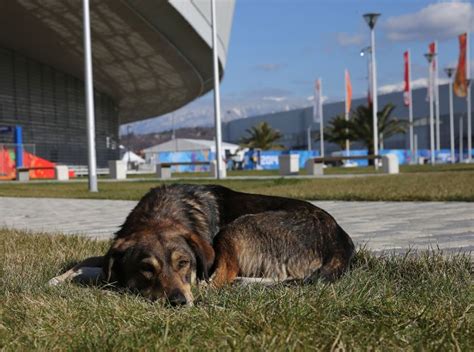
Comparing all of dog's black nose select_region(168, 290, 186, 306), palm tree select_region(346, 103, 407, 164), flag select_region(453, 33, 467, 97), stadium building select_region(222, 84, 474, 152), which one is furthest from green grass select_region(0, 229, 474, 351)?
stadium building select_region(222, 84, 474, 152)

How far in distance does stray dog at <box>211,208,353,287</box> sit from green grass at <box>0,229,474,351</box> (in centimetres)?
19

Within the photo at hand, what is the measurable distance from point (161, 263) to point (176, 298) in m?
0.32

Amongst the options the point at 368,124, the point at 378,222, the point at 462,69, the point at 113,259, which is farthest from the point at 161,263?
the point at 368,124

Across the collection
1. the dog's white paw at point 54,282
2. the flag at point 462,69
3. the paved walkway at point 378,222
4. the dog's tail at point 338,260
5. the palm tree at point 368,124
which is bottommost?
the paved walkway at point 378,222

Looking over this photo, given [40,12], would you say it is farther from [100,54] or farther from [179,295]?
[179,295]

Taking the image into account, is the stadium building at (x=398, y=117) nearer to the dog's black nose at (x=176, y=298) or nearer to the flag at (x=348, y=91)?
the flag at (x=348, y=91)

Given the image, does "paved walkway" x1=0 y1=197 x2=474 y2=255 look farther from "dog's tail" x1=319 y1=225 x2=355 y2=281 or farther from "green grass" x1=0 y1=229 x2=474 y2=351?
"green grass" x1=0 y1=229 x2=474 y2=351

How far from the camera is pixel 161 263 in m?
3.54

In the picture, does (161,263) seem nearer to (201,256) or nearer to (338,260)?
(201,256)

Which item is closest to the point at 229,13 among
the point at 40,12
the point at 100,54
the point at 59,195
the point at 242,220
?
the point at 100,54

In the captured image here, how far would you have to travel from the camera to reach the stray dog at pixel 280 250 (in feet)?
12.9

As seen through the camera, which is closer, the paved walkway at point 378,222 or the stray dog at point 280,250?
the stray dog at point 280,250

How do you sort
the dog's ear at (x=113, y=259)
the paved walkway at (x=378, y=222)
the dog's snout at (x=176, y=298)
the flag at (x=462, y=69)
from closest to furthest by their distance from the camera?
the dog's snout at (x=176, y=298), the dog's ear at (x=113, y=259), the paved walkway at (x=378, y=222), the flag at (x=462, y=69)

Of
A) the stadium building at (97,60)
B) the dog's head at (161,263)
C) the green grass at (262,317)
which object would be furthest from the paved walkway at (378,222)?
the stadium building at (97,60)
